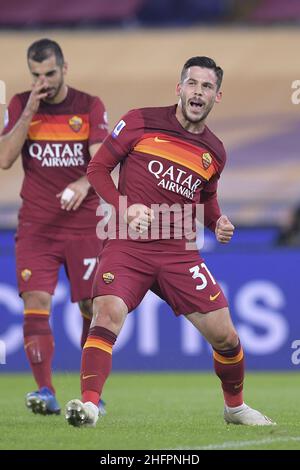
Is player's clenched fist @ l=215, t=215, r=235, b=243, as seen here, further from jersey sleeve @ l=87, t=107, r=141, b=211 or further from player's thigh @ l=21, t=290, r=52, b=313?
player's thigh @ l=21, t=290, r=52, b=313

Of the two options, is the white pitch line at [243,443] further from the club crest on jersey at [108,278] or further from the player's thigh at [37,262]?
the player's thigh at [37,262]

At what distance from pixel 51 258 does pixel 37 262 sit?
5.3 inches


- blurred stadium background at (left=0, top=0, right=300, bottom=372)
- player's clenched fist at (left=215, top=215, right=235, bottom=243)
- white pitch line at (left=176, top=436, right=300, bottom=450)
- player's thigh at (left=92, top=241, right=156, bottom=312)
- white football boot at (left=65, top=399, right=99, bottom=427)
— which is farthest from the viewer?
blurred stadium background at (left=0, top=0, right=300, bottom=372)

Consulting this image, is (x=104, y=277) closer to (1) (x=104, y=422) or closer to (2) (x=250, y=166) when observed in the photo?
(1) (x=104, y=422)

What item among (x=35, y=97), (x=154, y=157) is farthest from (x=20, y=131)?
(x=154, y=157)

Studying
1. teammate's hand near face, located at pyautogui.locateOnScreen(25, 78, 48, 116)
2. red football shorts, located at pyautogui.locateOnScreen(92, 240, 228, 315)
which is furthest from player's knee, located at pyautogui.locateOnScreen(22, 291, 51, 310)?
red football shorts, located at pyautogui.locateOnScreen(92, 240, 228, 315)

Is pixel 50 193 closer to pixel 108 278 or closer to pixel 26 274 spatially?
pixel 26 274

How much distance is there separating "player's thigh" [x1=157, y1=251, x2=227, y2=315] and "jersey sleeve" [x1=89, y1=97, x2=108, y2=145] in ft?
5.37

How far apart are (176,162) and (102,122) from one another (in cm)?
158

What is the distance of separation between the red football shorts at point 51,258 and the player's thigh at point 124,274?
4.60 feet

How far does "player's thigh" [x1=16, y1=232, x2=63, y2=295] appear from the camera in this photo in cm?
844

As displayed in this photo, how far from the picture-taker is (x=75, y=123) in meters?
8.61

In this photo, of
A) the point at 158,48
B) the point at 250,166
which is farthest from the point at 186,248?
the point at 158,48
